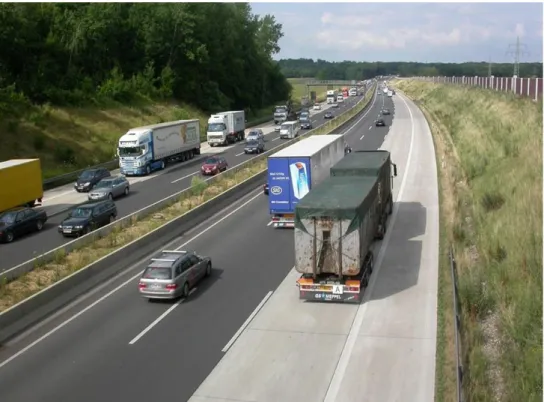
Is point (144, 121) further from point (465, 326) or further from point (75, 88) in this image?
point (465, 326)

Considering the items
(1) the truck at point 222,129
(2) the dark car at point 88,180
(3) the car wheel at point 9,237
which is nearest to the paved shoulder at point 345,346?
(3) the car wheel at point 9,237

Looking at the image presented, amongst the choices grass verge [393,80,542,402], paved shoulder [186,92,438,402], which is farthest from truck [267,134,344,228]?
grass verge [393,80,542,402]

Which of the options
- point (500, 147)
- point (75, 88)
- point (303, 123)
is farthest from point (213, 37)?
point (500, 147)

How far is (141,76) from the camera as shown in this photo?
291 feet

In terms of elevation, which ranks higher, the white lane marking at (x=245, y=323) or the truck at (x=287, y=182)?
the truck at (x=287, y=182)

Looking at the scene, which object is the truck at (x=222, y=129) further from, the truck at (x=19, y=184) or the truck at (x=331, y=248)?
the truck at (x=331, y=248)

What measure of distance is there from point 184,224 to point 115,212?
4487 mm

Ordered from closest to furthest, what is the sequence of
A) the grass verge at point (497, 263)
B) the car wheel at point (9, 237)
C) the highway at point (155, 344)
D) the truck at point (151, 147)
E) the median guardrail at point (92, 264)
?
the grass verge at point (497, 263), the highway at point (155, 344), the median guardrail at point (92, 264), the car wheel at point (9, 237), the truck at point (151, 147)

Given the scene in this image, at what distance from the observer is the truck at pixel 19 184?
34500 millimetres

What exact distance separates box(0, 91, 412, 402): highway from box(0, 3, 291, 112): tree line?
133 ft

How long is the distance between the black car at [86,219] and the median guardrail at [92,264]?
1351mm

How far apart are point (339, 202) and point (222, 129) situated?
4991 cm

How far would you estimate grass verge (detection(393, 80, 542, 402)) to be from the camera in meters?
14.2

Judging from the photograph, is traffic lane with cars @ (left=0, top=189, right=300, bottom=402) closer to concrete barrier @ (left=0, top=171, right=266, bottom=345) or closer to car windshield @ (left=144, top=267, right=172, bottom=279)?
concrete barrier @ (left=0, top=171, right=266, bottom=345)
